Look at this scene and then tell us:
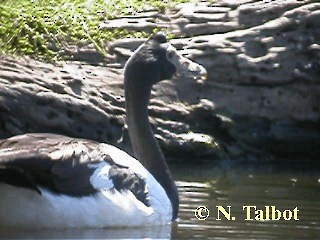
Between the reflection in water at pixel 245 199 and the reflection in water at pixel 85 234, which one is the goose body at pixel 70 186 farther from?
the reflection in water at pixel 245 199

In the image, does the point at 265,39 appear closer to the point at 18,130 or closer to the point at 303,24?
the point at 303,24

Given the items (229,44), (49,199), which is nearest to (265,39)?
(229,44)

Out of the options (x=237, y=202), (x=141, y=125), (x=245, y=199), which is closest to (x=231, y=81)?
(x=245, y=199)

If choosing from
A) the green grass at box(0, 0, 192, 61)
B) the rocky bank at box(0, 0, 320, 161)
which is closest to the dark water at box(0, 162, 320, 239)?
the rocky bank at box(0, 0, 320, 161)

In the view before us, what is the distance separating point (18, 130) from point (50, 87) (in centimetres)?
48

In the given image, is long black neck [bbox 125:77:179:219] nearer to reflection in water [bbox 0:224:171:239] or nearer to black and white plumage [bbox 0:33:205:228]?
black and white plumage [bbox 0:33:205:228]

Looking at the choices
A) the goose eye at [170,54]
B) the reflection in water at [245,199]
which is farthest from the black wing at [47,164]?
the goose eye at [170,54]

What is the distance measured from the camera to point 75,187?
8.20m

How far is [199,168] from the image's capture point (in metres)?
11.4

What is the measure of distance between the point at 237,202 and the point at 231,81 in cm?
246

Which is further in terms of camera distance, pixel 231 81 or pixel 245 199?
pixel 231 81

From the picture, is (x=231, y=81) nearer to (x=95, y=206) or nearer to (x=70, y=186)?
(x=95, y=206)

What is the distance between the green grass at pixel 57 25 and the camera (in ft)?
38.9

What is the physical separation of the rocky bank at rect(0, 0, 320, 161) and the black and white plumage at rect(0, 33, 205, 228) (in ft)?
8.02
